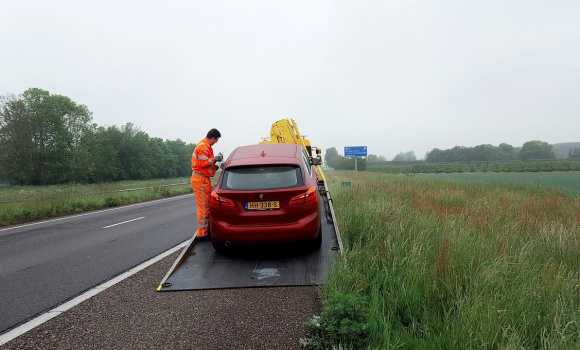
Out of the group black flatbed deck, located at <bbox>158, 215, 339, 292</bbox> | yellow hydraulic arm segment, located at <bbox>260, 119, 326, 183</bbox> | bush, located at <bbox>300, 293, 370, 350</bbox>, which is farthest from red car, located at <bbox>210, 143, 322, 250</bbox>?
yellow hydraulic arm segment, located at <bbox>260, 119, 326, 183</bbox>

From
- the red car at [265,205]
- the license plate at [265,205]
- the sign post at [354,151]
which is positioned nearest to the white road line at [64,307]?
the red car at [265,205]

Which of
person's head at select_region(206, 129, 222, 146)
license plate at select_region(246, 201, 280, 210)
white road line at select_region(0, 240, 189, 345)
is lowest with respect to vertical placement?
white road line at select_region(0, 240, 189, 345)

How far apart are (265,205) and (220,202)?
27.7 inches

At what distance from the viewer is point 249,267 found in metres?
4.62

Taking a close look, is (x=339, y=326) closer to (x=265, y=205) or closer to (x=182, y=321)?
(x=182, y=321)

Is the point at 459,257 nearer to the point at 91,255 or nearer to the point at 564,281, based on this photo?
the point at 564,281

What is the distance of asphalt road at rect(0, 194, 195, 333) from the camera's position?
12.8 feet

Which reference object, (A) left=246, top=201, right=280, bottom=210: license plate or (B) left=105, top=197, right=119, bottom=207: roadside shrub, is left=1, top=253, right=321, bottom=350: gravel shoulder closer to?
(A) left=246, top=201, right=280, bottom=210: license plate

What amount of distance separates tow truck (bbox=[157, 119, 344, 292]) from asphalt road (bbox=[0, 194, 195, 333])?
1.11m

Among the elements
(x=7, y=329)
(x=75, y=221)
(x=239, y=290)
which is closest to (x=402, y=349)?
(x=239, y=290)

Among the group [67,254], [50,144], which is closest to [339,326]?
[67,254]

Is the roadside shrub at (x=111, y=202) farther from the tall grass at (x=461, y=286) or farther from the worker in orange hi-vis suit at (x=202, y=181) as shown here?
the tall grass at (x=461, y=286)

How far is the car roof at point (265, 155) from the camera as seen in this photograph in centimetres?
492

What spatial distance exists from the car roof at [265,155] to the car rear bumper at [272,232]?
100 cm
